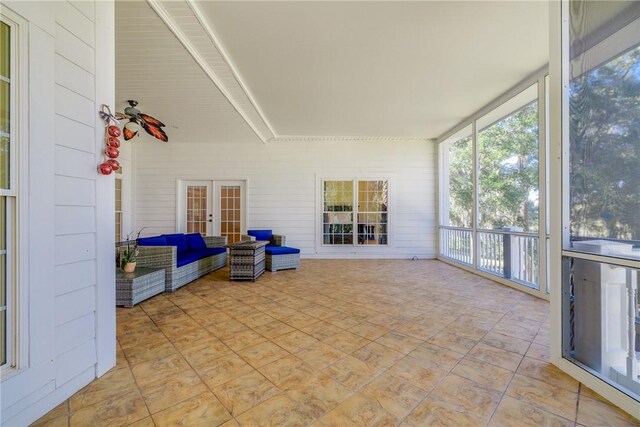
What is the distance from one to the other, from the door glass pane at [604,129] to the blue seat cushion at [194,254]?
4321 millimetres

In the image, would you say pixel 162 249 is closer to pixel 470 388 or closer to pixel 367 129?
pixel 470 388

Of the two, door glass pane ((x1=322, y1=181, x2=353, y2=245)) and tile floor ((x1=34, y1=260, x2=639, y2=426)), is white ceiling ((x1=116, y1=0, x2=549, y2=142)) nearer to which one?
door glass pane ((x1=322, y1=181, x2=353, y2=245))

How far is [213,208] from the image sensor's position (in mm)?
6211

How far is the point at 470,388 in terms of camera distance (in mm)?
1569

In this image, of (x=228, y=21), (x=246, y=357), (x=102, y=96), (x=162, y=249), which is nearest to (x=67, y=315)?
(x=246, y=357)

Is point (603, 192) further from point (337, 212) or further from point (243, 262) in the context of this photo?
point (337, 212)

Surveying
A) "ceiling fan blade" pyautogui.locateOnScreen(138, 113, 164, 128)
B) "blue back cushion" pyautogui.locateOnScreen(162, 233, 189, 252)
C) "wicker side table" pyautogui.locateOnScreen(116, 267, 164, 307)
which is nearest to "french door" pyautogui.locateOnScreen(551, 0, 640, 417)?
"wicker side table" pyautogui.locateOnScreen(116, 267, 164, 307)

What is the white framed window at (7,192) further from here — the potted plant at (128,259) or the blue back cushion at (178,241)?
the blue back cushion at (178,241)

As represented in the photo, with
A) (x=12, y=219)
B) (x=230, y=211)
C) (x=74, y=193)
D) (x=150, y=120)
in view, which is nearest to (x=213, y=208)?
(x=230, y=211)

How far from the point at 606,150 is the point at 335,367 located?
2.28 m

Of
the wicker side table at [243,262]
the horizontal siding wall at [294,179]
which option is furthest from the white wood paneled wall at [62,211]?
the horizontal siding wall at [294,179]

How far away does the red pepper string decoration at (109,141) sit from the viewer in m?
1.64

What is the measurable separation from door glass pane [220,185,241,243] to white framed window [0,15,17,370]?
16.5ft

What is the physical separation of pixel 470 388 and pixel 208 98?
14.9 ft
